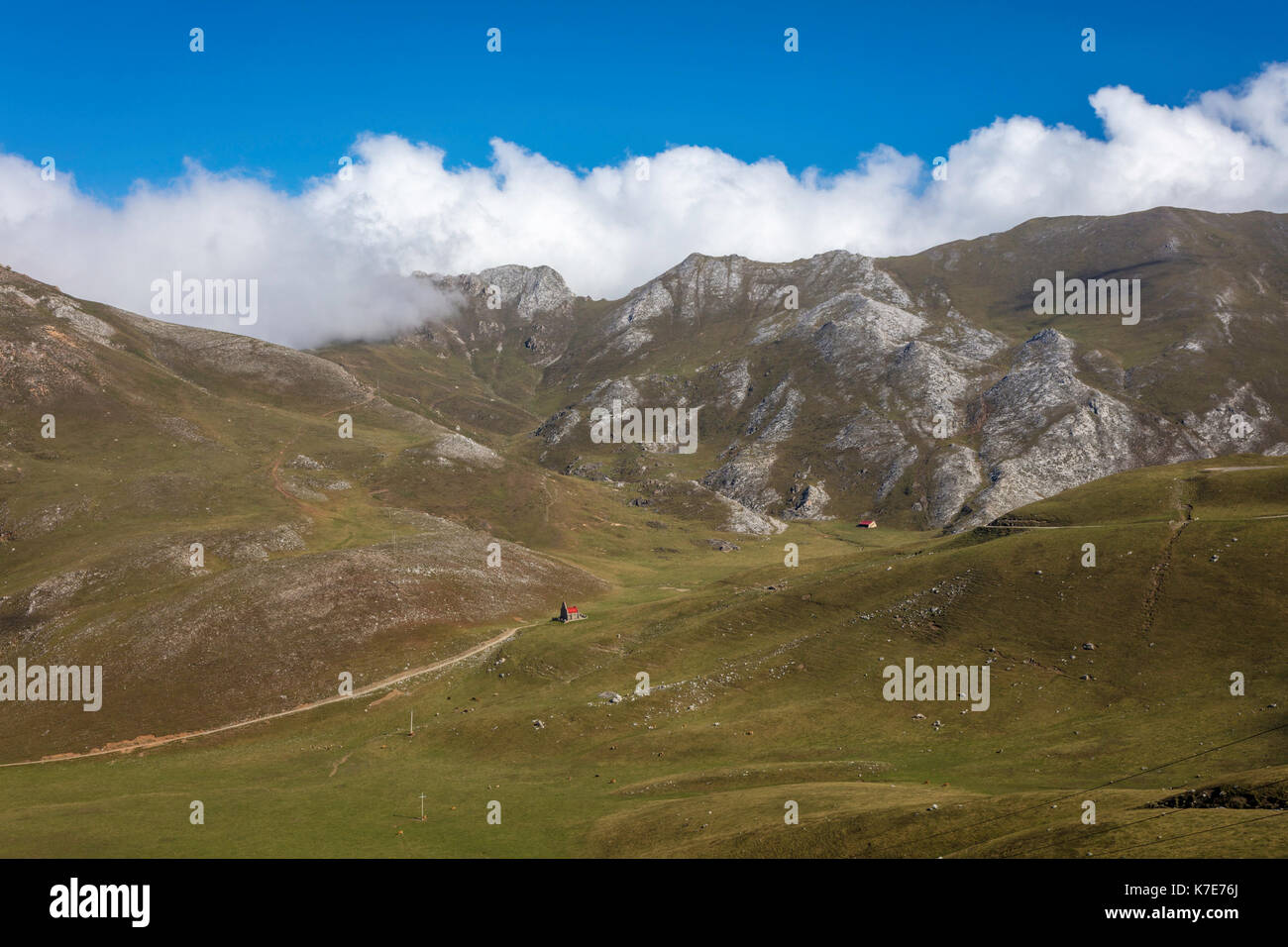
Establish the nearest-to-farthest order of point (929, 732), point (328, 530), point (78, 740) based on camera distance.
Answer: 1. point (929, 732)
2. point (78, 740)
3. point (328, 530)

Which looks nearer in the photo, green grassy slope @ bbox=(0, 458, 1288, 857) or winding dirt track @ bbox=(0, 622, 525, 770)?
green grassy slope @ bbox=(0, 458, 1288, 857)

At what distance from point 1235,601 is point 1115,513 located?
29.6 meters

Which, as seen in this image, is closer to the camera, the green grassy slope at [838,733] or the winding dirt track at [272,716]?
the green grassy slope at [838,733]

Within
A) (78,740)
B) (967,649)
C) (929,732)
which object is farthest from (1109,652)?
(78,740)

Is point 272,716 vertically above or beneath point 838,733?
beneath

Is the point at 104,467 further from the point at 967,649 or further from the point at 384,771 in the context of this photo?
the point at 967,649

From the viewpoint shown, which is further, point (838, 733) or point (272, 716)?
point (272, 716)

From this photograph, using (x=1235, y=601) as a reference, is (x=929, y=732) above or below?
below

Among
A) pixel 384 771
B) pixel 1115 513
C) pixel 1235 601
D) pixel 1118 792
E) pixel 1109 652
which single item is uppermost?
pixel 1115 513

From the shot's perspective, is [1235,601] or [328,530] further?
[328,530]

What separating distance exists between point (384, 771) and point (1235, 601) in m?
87.8
